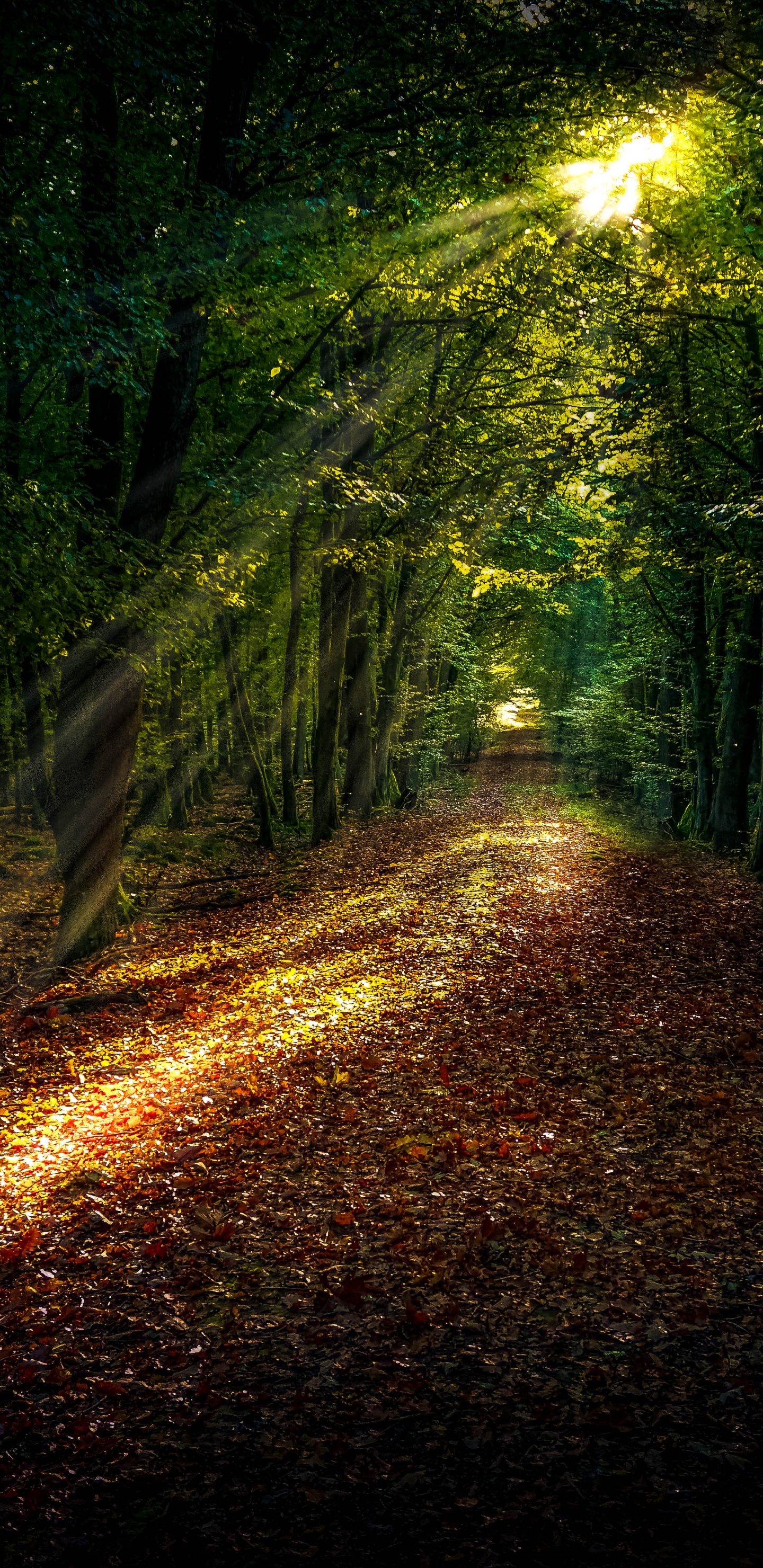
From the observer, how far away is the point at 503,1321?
395 centimetres

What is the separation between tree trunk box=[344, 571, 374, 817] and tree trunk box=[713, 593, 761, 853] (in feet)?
28.6

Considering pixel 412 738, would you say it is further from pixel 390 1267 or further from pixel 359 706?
pixel 390 1267

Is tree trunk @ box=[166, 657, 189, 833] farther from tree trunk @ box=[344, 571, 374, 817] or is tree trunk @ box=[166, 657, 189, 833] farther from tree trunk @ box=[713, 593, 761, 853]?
tree trunk @ box=[713, 593, 761, 853]

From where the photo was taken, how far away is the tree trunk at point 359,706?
19.6 m

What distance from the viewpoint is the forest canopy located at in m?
6.84

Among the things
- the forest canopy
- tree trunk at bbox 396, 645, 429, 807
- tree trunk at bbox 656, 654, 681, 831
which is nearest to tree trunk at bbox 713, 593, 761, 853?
the forest canopy

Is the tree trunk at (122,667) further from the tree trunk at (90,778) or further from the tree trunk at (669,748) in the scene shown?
the tree trunk at (669,748)

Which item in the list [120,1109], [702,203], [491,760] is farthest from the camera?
[491,760]

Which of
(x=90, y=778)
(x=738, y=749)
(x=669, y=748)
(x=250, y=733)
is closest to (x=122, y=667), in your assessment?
(x=90, y=778)

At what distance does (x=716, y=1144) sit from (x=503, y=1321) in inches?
96.1

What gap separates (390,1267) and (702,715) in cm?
1693

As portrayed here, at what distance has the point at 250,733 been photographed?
19.6 metres

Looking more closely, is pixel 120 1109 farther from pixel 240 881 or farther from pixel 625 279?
pixel 625 279

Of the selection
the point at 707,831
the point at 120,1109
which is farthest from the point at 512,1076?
the point at 707,831
